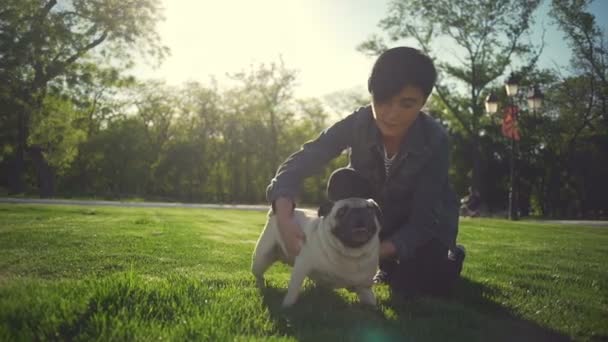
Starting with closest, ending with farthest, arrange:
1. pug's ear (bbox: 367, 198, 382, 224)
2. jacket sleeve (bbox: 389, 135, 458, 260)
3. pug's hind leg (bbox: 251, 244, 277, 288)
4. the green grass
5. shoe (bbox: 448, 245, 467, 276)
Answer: the green grass < pug's ear (bbox: 367, 198, 382, 224) < jacket sleeve (bbox: 389, 135, 458, 260) < pug's hind leg (bbox: 251, 244, 277, 288) < shoe (bbox: 448, 245, 467, 276)

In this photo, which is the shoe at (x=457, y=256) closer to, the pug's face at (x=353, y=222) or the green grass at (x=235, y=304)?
the green grass at (x=235, y=304)

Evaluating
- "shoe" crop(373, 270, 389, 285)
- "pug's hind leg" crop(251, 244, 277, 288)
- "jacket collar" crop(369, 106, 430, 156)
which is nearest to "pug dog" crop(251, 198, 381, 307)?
"pug's hind leg" crop(251, 244, 277, 288)

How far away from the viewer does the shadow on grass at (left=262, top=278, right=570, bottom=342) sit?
2.99m

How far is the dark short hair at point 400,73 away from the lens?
3.66m

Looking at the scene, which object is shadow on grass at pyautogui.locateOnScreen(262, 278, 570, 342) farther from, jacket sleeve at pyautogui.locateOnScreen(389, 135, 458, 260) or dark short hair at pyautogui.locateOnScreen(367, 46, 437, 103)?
dark short hair at pyautogui.locateOnScreen(367, 46, 437, 103)

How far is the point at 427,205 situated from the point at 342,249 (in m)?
1.18

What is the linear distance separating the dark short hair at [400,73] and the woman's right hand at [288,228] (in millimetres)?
1246

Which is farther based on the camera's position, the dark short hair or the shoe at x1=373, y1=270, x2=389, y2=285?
the shoe at x1=373, y1=270, x2=389, y2=285

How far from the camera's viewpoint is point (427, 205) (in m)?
4.17

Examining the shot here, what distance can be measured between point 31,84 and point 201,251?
15546 millimetres

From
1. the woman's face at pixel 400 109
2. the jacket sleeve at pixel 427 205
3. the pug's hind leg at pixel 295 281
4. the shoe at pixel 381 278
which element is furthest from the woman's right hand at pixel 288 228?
the shoe at pixel 381 278

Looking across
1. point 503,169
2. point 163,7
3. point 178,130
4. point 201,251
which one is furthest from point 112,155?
point 201,251

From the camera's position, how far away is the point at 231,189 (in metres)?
47.8

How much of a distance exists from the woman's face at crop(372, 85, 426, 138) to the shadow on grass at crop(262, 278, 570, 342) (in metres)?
1.65
